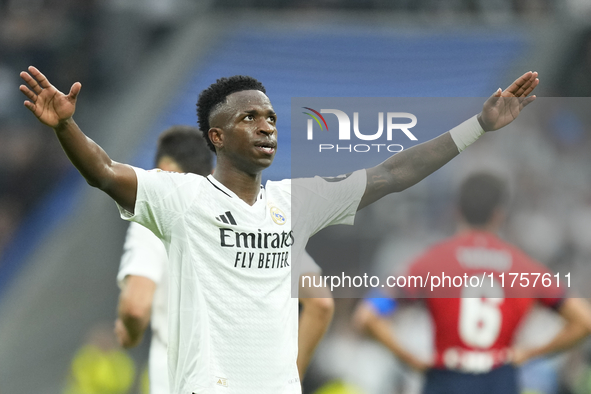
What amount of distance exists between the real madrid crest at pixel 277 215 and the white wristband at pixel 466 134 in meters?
0.96

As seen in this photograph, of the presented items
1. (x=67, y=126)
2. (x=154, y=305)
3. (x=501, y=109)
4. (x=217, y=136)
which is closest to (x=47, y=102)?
(x=67, y=126)

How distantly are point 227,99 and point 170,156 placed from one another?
113 cm

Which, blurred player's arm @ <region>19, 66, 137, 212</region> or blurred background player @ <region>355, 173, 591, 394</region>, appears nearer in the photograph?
blurred player's arm @ <region>19, 66, 137, 212</region>

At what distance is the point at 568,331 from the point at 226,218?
260 cm

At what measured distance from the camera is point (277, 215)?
3.45 m

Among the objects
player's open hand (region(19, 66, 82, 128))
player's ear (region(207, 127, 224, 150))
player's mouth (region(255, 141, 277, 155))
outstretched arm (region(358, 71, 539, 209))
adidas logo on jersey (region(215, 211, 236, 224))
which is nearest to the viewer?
player's open hand (region(19, 66, 82, 128))

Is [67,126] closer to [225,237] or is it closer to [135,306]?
[225,237]

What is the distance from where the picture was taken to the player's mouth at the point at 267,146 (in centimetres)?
341

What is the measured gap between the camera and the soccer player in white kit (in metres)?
3.10

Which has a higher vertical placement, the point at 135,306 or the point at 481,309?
the point at 481,309

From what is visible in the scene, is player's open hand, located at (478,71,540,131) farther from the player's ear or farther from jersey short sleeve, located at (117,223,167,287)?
jersey short sleeve, located at (117,223,167,287)

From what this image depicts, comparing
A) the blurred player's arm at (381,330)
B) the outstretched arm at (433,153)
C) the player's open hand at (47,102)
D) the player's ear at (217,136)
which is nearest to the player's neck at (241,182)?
the player's ear at (217,136)

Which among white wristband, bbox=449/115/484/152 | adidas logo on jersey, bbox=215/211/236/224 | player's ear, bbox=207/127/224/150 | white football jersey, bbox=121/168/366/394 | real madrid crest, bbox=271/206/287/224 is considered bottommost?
white football jersey, bbox=121/168/366/394

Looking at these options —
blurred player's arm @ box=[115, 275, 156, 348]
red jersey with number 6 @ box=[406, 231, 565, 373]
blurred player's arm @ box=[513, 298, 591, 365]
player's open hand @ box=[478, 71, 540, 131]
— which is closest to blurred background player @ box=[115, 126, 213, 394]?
blurred player's arm @ box=[115, 275, 156, 348]
